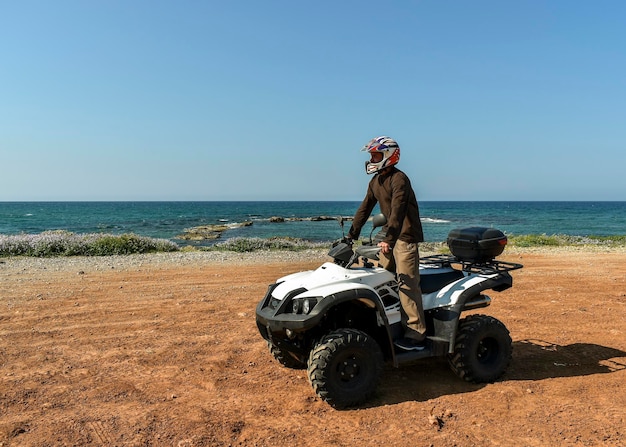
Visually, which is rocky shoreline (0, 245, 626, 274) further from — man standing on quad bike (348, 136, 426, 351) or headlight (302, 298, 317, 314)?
headlight (302, 298, 317, 314)

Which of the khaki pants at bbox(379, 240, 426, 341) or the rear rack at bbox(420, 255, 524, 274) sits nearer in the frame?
the khaki pants at bbox(379, 240, 426, 341)

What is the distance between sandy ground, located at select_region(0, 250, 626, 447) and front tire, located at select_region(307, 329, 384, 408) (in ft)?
0.53

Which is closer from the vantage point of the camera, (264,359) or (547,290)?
(264,359)

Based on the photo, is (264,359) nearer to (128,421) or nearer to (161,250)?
(128,421)

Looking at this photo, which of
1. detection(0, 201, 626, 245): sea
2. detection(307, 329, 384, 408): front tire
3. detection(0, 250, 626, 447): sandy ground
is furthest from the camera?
detection(0, 201, 626, 245): sea

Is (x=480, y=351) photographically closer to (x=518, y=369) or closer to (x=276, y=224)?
(x=518, y=369)

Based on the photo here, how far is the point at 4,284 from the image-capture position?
10758mm

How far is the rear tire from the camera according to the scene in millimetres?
5113

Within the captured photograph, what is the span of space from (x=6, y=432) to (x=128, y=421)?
97cm

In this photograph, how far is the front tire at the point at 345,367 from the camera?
4.48 m

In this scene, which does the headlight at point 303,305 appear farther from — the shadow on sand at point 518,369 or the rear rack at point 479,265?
the rear rack at point 479,265

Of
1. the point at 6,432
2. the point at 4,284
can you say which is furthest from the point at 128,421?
the point at 4,284

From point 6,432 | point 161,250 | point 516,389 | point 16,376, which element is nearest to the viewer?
point 6,432

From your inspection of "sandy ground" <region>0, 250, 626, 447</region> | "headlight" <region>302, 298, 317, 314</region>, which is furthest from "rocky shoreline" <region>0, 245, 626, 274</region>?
"headlight" <region>302, 298, 317, 314</region>
